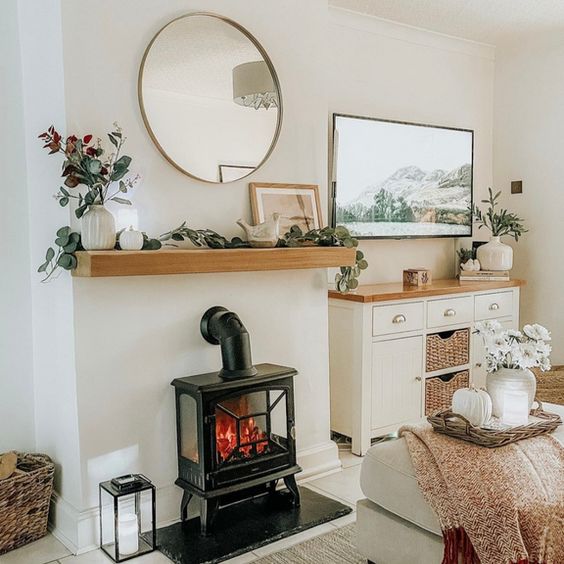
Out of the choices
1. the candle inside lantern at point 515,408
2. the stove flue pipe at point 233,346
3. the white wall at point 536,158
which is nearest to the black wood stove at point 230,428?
the stove flue pipe at point 233,346

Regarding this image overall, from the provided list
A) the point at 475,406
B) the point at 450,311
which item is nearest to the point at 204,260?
the point at 475,406

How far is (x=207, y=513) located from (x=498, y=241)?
2813 mm

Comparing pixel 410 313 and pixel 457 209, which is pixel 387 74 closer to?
pixel 457 209

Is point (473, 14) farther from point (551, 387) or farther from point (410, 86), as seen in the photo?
point (551, 387)

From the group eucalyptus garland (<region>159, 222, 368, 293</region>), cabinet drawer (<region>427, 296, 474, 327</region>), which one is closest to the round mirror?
eucalyptus garland (<region>159, 222, 368, 293</region>)

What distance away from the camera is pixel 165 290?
2.75m

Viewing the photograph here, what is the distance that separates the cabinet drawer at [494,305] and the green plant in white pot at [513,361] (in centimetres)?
162

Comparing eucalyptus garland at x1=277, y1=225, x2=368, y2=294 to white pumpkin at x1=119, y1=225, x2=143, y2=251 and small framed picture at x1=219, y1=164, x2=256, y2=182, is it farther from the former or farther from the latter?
white pumpkin at x1=119, y1=225, x2=143, y2=251

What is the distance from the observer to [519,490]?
76.0 inches

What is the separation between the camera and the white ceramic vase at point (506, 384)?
243 centimetres

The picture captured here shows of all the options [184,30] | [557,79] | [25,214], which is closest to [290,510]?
[25,214]

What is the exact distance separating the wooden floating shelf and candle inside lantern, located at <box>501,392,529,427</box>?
3.41 feet

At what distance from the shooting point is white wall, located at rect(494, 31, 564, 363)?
4.54 metres

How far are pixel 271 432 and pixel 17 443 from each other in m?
1.09
